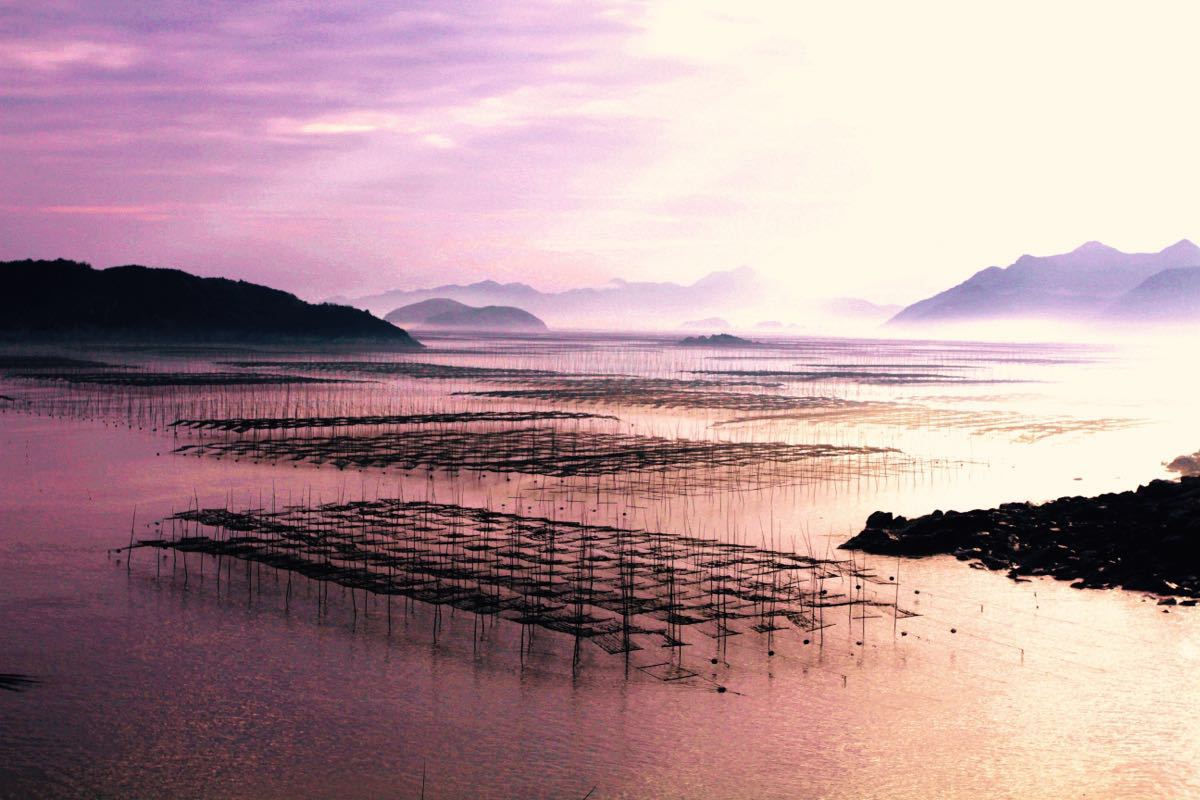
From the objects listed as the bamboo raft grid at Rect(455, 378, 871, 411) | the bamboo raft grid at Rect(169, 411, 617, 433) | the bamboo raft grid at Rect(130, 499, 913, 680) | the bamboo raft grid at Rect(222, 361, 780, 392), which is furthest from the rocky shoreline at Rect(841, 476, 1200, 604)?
the bamboo raft grid at Rect(222, 361, 780, 392)

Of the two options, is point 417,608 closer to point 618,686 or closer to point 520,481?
point 618,686

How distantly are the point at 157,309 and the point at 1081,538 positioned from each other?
142582 millimetres

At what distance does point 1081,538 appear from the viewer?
20.4 meters

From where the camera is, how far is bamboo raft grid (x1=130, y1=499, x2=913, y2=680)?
1501cm

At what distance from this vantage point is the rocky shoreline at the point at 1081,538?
721 inches

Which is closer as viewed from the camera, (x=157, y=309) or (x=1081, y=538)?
(x=1081, y=538)

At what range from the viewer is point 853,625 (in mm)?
15289

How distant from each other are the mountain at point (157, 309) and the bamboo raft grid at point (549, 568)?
125354 millimetres

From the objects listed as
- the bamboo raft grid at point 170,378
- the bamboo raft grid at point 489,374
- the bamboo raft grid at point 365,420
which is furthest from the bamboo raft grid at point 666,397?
the bamboo raft grid at point 170,378

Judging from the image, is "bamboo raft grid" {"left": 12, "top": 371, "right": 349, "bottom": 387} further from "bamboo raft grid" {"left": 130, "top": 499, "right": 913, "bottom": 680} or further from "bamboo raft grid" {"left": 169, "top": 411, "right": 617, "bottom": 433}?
"bamboo raft grid" {"left": 130, "top": 499, "right": 913, "bottom": 680}

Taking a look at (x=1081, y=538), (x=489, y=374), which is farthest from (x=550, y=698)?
(x=489, y=374)

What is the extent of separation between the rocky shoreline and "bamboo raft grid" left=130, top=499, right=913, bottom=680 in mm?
2719

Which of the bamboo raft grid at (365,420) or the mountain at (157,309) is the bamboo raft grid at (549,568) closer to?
the bamboo raft grid at (365,420)

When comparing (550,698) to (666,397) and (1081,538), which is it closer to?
(1081,538)
